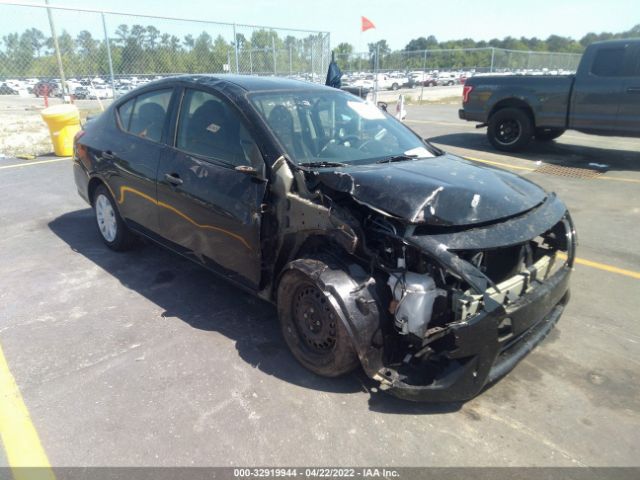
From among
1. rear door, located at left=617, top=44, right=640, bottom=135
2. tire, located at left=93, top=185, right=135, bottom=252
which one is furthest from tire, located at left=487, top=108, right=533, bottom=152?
tire, located at left=93, top=185, right=135, bottom=252

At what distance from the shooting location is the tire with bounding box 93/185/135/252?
4.77 m

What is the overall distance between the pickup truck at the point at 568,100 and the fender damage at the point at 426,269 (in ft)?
24.9

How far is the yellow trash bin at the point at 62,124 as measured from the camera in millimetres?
9528

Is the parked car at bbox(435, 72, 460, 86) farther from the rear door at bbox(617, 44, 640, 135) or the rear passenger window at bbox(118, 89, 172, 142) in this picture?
the rear passenger window at bbox(118, 89, 172, 142)

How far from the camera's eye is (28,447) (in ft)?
8.11

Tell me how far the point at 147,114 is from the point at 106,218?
1323mm

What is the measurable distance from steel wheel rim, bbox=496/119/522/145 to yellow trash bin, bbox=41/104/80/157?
29.7 ft

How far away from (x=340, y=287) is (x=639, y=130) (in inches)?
346

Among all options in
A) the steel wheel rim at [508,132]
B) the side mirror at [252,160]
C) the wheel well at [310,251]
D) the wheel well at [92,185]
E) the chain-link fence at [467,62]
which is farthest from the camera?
the chain-link fence at [467,62]

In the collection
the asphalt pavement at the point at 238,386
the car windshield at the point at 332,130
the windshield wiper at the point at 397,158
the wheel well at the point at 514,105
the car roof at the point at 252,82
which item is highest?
the car roof at the point at 252,82

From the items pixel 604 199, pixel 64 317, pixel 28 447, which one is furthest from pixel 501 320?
pixel 604 199

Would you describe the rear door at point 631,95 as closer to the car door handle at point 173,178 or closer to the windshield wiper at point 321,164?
the windshield wiper at point 321,164

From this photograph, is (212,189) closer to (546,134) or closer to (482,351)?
(482,351)

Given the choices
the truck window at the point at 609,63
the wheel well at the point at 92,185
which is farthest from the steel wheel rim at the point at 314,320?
the truck window at the point at 609,63
